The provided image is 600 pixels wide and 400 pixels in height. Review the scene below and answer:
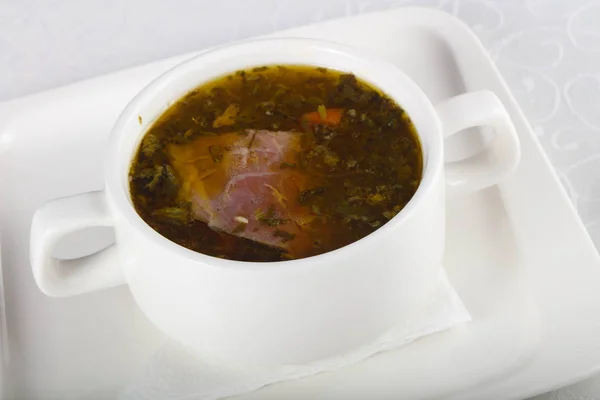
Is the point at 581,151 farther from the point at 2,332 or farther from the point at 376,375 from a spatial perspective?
the point at 2,332

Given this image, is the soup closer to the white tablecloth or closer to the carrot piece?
the carrot piece

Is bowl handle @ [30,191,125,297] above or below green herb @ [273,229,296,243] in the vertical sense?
above

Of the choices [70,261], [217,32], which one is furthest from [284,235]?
[217,32]

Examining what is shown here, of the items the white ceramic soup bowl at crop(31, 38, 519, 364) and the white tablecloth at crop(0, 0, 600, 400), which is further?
the white tablecloth at crop(0, 0, 600, 400)

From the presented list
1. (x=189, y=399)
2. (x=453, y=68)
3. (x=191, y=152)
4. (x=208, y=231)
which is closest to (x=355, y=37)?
(x=453, y=68)

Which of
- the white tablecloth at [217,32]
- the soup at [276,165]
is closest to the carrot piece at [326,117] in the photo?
the soup at [276,165]

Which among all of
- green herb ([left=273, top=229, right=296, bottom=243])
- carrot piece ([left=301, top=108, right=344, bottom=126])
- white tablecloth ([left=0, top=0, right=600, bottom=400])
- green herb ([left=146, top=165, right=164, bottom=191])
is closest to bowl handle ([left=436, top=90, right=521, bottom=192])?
carrot piece ([left=301, top=108, right=344, bottom=126])

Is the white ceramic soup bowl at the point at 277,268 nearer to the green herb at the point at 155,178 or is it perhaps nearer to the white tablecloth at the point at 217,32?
the green herb at the point at 155,178
